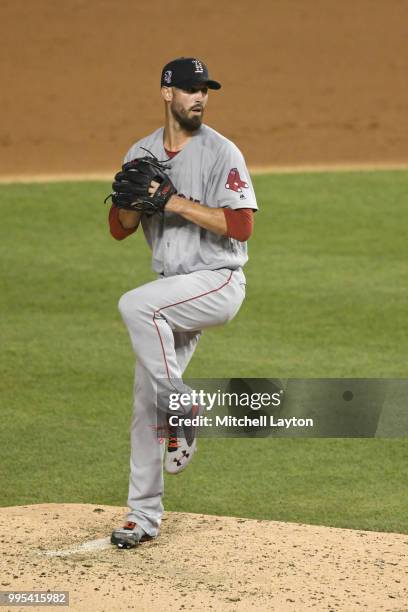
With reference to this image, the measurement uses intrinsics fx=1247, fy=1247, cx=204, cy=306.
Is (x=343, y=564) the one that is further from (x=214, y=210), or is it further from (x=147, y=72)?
(x=147, y=72)

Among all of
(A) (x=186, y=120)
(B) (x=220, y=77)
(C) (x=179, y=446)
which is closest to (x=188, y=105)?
(A) (x=186, y=120)

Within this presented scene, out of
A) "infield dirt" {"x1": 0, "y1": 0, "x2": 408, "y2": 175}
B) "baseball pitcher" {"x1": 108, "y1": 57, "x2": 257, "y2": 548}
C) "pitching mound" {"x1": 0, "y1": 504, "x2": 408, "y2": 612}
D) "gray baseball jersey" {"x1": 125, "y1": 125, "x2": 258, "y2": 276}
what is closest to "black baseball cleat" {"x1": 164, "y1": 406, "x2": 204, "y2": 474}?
"baseball pitcher" {"x1": 108, "y1": 57, "x2": 257, "y2": 548}

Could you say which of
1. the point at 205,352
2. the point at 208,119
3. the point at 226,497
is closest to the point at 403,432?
the point at 226,497

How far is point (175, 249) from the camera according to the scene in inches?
196

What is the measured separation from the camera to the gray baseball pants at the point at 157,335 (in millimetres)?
4801

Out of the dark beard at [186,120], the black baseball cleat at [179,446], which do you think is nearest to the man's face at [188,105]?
the dark beard at [186,120]

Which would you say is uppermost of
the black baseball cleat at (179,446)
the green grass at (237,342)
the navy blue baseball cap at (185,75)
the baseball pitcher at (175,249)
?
the navy blue baseball cap at (185,75)

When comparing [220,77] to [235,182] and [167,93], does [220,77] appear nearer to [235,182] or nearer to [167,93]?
[167,93]

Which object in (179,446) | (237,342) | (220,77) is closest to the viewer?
(179,446)

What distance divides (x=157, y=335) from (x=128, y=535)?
877mm

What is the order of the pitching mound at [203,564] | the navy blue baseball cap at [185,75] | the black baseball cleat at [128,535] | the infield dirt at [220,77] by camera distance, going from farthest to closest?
1. the infield dirt at [220,77]
2. the black baseball cleat at [128,535]
3. the navy blue baseball cap at [185,75]
4. the pitching mound at [203,564]

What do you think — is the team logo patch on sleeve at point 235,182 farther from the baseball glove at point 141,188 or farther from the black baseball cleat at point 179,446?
the black baseball cleat at point 179,446

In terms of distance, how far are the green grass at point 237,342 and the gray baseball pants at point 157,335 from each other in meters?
0.92

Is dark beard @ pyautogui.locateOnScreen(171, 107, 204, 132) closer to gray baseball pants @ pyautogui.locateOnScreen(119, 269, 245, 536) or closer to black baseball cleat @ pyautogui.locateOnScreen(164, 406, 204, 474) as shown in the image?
gray baseball pants @ pyautogui.locateOnScreen(119, 269, 245, 536)
